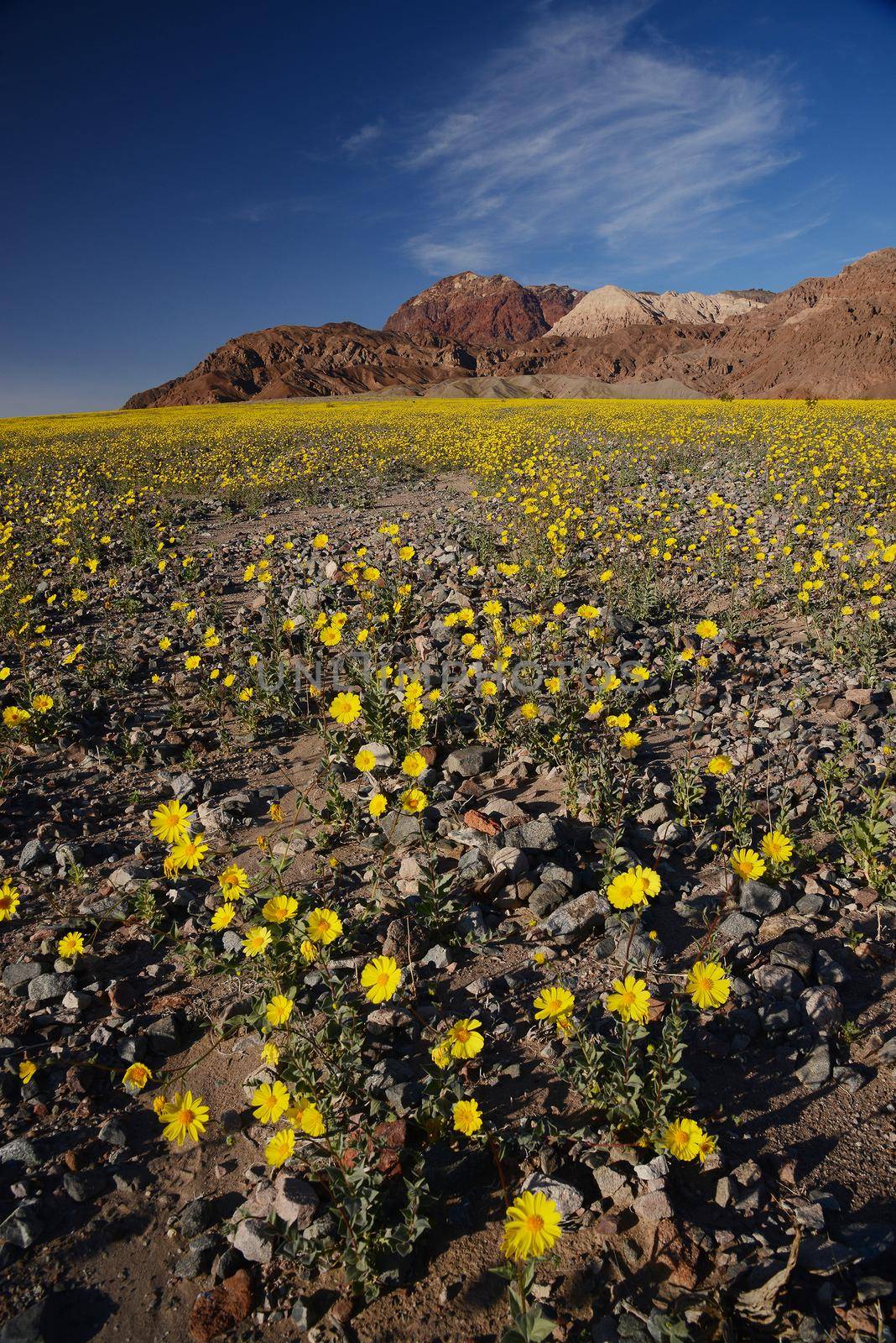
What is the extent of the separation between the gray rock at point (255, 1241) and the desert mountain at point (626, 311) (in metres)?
194

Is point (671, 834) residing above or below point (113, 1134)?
above

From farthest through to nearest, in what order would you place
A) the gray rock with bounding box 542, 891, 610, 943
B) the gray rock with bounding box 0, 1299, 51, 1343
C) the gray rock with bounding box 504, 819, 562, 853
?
the gray rock with bounding box 504, 819, 562, 853
the gray rock with bounding box 542, 891, 610, 943
the gray rock with bounding box 0, 1299, 51, 1343

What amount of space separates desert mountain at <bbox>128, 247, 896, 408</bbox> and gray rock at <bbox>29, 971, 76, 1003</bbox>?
82.5 meters

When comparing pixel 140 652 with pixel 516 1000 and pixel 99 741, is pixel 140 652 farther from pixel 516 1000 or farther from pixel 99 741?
pixel 516 1000

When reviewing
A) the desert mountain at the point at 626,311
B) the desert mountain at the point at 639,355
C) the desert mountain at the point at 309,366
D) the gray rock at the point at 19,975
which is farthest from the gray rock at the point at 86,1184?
the desert mountain at the point at 626,311

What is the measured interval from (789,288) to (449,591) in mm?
150236

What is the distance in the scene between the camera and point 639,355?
113m

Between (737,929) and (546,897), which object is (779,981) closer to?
(737,929)

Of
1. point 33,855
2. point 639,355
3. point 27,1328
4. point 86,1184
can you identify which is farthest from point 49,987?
point 639,355

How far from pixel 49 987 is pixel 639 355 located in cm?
12875

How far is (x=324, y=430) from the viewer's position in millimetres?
25984

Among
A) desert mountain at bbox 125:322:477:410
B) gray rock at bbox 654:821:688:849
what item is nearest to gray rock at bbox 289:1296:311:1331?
gray rock at bbox 654:821:688:849

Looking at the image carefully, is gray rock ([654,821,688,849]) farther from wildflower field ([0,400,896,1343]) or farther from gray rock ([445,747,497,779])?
gray rock ([445,747,497,779])

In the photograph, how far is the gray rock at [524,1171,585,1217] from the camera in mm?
2027
